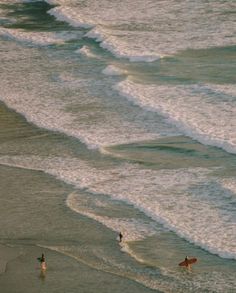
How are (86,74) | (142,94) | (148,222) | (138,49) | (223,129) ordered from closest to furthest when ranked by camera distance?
(148,222), (223,129), (142,94), (86,74), (138,49)

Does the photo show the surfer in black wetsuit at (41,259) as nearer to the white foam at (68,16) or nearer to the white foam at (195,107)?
the white foam at (195,107)

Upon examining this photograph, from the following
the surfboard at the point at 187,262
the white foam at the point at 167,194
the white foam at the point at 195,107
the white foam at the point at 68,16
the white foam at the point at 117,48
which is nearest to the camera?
the surfboard at the point at 187,262

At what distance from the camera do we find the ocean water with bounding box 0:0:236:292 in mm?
23406

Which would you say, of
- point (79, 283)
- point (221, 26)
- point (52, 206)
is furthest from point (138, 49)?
point (79, 283)

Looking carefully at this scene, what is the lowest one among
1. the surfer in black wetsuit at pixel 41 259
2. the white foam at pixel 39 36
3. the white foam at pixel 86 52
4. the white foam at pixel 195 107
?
the surfer in black wetsuit at pixel 41 259

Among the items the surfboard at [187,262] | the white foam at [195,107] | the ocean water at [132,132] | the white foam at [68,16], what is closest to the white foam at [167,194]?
the ocean water at [132,132]

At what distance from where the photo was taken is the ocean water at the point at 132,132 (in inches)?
922

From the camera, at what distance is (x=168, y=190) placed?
86.8ft

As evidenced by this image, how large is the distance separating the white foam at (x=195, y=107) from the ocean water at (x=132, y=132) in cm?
6

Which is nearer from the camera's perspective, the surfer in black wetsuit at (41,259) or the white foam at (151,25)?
the surfer in black wetsuit at (41,259)

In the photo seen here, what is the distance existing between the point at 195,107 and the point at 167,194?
24.9 feet

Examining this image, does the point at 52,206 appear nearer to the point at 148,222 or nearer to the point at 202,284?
the point at 148,222

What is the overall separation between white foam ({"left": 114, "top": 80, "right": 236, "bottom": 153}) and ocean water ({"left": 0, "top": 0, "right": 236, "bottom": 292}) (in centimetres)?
6

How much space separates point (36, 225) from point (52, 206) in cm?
122
